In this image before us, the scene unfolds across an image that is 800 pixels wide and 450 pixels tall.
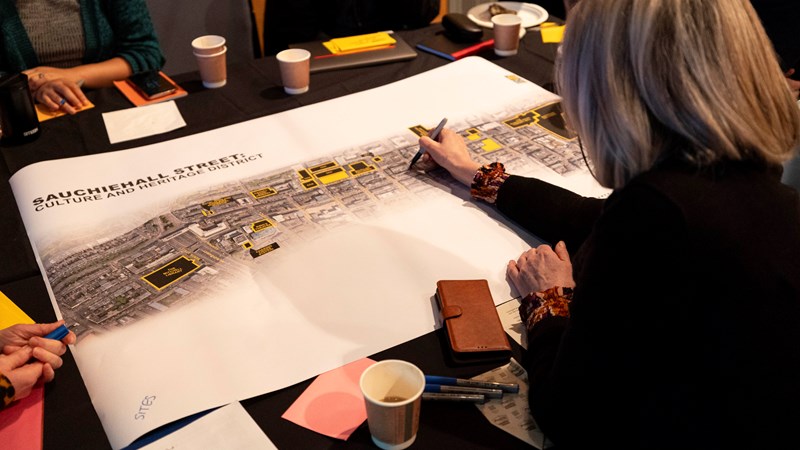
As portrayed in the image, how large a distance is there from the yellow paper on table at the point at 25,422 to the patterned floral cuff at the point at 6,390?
2cm

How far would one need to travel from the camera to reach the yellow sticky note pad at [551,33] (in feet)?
6.22

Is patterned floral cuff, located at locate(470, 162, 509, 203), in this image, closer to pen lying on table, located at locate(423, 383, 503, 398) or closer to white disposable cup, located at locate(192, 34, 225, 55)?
pen lying on table, located at locate(423, 383, 503, 398)

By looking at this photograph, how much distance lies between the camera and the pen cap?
136 cm

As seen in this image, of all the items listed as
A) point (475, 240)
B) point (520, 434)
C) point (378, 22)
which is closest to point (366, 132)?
point (475, 240)

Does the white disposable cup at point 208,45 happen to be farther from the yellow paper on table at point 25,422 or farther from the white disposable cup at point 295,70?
the yellow paper on table at point 25,422

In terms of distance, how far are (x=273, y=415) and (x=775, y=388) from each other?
0.60 metres

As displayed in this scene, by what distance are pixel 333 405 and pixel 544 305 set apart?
1.08ft

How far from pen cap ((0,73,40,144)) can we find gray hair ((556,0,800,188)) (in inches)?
44.7

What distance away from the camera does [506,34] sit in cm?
177

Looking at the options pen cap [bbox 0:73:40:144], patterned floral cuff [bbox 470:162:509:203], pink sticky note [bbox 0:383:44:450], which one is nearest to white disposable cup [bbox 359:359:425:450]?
pink sticky note [bbox 0:383:44:450]

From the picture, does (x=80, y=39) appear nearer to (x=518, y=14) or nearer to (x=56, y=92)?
(x=56, y=92)

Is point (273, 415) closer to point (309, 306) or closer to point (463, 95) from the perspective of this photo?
point (309, 306)

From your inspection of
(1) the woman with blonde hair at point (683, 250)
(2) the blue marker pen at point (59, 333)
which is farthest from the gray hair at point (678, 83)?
(2) the blue marker pen at point (59, 333)

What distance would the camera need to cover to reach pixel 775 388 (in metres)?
0.79
